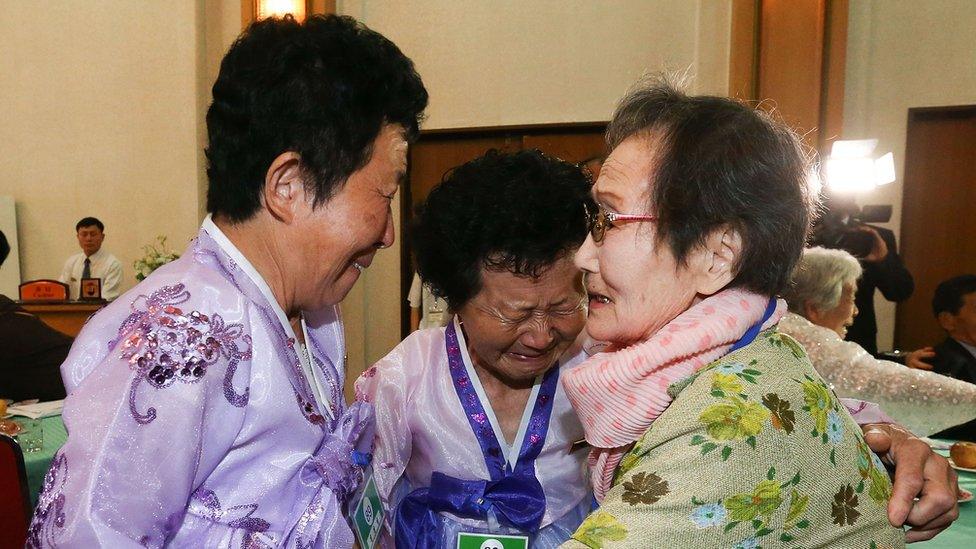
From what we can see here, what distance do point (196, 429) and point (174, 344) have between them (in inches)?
4.1

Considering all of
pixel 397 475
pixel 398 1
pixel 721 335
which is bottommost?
pixel 397 475

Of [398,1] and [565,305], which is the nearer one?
[565,305]

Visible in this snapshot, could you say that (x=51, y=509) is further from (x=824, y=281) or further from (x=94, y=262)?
(x=94, y=262)

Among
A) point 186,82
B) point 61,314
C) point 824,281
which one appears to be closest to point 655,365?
point 824,281

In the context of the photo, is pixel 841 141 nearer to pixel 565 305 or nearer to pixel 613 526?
pixel 565 305

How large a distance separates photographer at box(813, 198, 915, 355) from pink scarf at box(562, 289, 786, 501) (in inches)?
163

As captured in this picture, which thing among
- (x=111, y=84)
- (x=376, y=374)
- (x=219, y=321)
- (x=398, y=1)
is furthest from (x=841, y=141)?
(x=111, y=84)

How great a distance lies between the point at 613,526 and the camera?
0.86 meters

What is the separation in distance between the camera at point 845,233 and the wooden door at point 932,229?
132 cm

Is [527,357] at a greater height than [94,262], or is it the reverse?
[527,357]

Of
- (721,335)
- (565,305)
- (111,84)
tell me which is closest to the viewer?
(721,335)

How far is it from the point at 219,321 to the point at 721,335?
63 cm

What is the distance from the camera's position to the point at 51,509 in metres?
0.91

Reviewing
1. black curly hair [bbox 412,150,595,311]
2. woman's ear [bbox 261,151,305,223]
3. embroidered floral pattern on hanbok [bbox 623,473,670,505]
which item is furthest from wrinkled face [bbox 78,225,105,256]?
embroidered floral pattern on hanbok [bbox 623,473,670,505]
